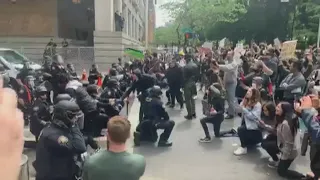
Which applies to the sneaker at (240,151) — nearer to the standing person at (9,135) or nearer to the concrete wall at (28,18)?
the standing person at (9,135)

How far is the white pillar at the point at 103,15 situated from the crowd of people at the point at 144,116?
11396 mm

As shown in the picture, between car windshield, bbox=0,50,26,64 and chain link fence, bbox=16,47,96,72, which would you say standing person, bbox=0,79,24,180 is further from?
chain link fence, bbox=16,47,96,72

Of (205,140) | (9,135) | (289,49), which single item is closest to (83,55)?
(289,49)

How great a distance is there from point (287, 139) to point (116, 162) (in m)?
4.19

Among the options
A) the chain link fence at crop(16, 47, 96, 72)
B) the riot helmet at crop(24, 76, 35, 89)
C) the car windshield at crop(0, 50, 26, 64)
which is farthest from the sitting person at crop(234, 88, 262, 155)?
the chain link fence at crop(16, 47, 96, 72)

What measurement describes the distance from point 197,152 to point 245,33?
131 feet

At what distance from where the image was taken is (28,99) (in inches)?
368

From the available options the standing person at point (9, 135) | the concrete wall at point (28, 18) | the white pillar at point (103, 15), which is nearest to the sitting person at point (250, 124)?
the standing person at point (9, 135)

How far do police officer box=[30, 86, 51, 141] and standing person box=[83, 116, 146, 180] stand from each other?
11.3ft

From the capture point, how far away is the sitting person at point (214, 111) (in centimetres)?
886

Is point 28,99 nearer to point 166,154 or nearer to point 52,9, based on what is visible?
point 166,154

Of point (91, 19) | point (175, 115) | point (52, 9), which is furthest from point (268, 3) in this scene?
point (175, 115)

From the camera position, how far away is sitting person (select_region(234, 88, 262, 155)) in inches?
310

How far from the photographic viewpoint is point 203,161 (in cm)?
745
